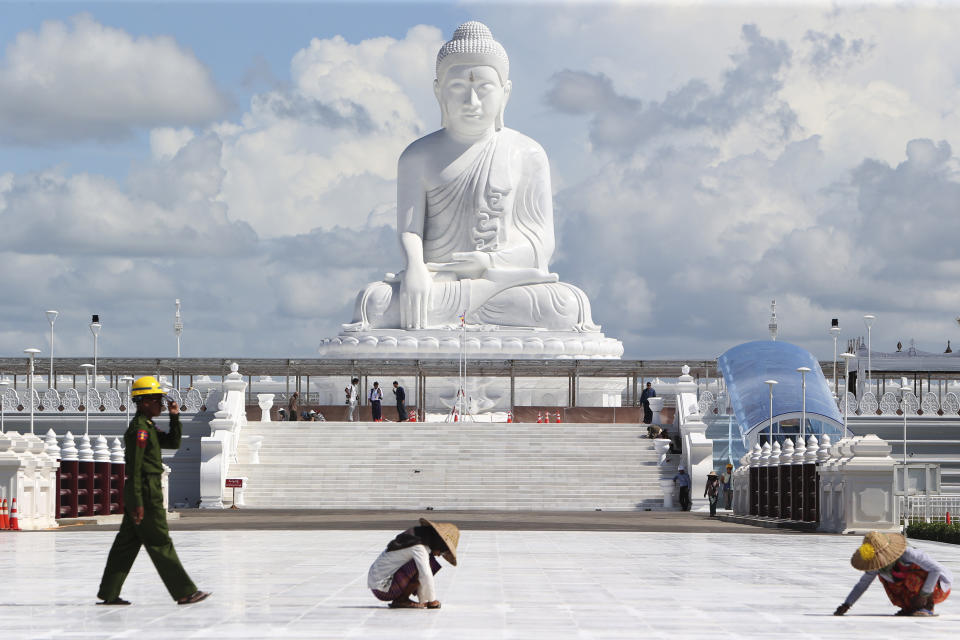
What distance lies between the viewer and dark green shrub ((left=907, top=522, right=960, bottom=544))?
18938mm

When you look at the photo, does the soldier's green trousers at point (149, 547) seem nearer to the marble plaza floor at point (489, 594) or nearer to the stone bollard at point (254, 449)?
the marble plaza floor at point (489, 594)

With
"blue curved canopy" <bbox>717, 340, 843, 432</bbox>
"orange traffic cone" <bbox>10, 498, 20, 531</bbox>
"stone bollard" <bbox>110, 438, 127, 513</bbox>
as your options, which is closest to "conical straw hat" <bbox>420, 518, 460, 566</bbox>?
"orange traffic cone" <bbox>10, 498, 20, 531</bbox>

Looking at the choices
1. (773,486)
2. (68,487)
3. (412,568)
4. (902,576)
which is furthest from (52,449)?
(902,576)

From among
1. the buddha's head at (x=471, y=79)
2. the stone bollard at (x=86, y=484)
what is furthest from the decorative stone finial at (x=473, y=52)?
the stone bollard at (x=86, y=484)

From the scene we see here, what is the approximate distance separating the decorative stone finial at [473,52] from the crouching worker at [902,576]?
1251 inches

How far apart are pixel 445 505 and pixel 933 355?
2957 cm

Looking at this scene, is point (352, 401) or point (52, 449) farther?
point (352, 401)

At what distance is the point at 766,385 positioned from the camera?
113 ft

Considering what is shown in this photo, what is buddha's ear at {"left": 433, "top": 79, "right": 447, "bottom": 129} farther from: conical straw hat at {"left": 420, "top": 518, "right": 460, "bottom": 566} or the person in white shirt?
conical straw hat at {"left": 420, "top": 518, "right": 460, "bottom": 566}

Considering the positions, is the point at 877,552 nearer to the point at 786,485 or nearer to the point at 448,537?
the point at 448,537

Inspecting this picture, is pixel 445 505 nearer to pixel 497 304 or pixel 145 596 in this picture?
pixel 497 304

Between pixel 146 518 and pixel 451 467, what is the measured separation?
19.8 m

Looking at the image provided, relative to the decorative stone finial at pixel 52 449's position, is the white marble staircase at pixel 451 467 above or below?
below

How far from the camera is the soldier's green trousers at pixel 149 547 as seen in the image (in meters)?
9.23
